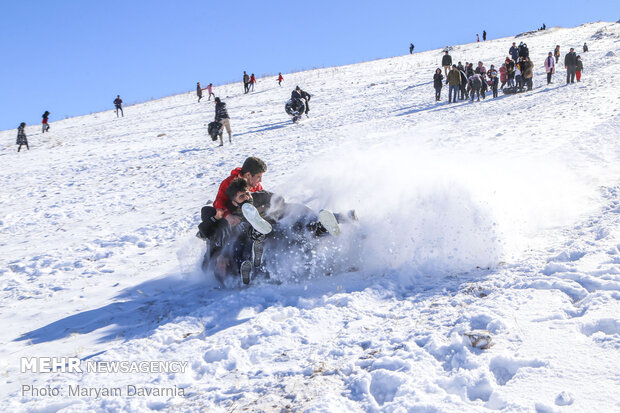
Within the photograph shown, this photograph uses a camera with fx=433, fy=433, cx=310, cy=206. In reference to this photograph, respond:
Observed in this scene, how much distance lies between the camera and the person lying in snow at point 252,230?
4789mm

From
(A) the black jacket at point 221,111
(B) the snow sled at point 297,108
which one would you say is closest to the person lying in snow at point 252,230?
(A) the black jacket at point 221,111

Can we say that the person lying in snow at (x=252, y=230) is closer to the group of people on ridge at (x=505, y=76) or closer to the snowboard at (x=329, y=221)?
the snowboard at (x=329, y=221)

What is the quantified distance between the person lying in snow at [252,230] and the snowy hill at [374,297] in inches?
12.8

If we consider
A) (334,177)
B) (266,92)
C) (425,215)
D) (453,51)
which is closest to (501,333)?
(425,215)

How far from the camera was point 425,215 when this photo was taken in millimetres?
5125

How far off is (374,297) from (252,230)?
1469 millimetres

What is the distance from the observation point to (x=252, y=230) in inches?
184

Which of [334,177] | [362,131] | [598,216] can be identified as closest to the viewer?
[598,216]

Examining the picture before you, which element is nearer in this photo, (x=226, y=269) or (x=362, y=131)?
(x=226, y=269)

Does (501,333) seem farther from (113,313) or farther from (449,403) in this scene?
(113,313)

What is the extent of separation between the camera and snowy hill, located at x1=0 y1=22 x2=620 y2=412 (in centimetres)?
276

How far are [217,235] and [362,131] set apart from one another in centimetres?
1160

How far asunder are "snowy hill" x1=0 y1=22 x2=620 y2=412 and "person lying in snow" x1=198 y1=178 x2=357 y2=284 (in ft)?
1.07

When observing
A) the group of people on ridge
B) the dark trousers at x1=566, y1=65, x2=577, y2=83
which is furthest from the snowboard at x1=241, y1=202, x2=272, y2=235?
the dark trousers at x1=566, y1=65, x2=577, y2=83
